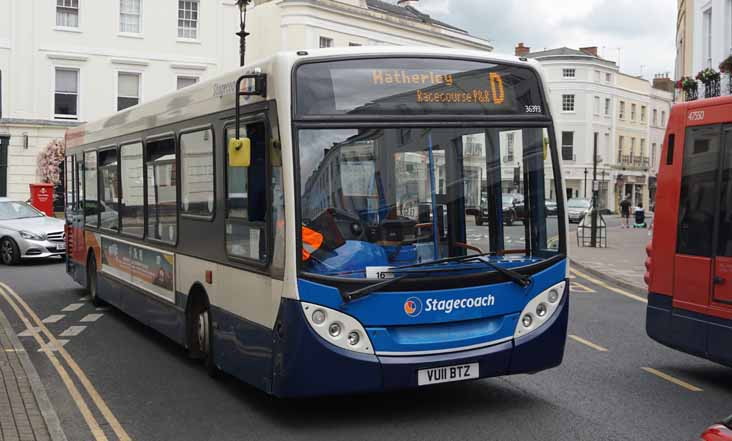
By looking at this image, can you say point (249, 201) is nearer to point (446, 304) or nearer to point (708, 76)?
point (446, 304)

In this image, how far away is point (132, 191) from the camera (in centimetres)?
1138

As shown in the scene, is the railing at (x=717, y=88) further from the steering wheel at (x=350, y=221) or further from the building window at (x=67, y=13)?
the building window at (x=67, y=13)

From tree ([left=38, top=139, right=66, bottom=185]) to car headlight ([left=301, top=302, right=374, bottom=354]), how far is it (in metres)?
36.5

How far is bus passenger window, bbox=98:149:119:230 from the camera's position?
12.3m

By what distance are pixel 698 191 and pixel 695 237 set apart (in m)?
0.43

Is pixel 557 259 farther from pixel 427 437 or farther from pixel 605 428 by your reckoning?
pixel 427 437

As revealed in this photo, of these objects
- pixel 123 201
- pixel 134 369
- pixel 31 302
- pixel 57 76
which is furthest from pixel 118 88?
pixel 134 369

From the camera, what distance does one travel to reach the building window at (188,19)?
144 ft

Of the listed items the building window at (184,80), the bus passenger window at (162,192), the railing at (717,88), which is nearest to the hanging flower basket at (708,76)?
the railing at (717,88)

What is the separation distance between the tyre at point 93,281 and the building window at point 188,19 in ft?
103

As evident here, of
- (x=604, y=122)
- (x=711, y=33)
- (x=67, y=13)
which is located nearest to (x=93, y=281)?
(x=711, y=33)

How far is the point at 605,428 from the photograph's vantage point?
6867 mm

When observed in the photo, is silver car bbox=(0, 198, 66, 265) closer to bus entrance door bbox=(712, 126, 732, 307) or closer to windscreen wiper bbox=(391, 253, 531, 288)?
windscreen wiper bbox=(391, 253, 531, 288)

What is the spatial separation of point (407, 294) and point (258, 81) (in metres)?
1.95
